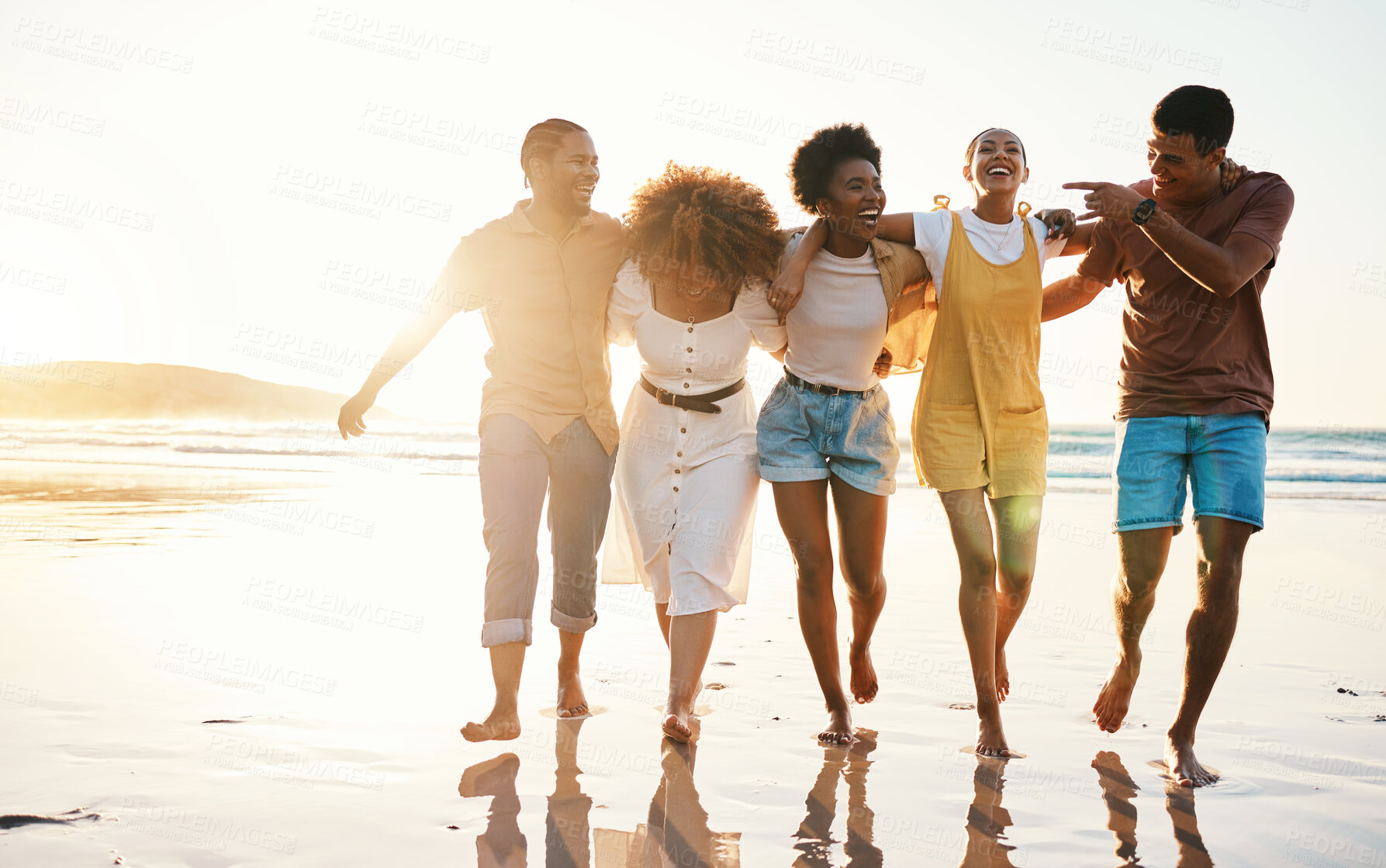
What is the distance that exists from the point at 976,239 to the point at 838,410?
876mm

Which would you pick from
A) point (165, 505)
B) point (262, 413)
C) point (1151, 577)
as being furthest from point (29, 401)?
point (1151, 577)

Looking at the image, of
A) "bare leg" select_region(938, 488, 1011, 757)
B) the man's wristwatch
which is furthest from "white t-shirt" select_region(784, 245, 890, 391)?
the man's wristwatch

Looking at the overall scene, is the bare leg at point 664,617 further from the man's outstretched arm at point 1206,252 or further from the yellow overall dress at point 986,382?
the man's outstretched arm at point 1206,252

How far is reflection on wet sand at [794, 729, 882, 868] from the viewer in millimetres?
2746

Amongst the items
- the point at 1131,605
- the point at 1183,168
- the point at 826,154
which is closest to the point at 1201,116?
the point at 1183,168

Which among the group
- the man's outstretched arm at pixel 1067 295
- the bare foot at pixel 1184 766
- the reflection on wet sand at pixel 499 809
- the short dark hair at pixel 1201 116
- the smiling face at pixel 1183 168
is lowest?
the reflection on wet sand at pixel 499 809

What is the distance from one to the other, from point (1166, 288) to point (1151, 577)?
111 cm

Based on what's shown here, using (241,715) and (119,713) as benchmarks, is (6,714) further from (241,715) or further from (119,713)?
(241,715)

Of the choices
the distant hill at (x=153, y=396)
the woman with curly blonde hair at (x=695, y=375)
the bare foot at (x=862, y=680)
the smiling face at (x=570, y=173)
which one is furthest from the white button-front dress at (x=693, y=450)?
the distant hill at (x=153, y=396)

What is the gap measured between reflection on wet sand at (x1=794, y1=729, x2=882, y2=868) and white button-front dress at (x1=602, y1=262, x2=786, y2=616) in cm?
73

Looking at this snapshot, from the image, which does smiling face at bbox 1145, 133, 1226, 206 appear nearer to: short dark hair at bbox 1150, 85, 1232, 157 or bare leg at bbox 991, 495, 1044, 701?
short dark hair at bbox 1150, 85, 1232, 157

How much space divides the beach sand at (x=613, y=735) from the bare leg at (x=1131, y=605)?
5.3 inches

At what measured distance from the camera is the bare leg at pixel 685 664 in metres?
3.67

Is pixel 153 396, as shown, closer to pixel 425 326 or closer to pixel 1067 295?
pixel 425 326
